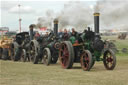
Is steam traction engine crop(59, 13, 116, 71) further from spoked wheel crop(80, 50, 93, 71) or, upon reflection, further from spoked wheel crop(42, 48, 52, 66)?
spoked wheel crop(42, 48, 52, 66)

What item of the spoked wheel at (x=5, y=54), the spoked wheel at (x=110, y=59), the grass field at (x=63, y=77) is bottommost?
the spoked wheel at (x=5, y=54)

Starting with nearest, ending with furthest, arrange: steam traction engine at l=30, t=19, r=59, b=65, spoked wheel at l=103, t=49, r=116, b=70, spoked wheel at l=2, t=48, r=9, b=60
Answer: spoked wheel at l=103, t=49, r=116, b=70
steam traction engine at l=30, t=19, r=59, b=65
spoked wheel at l=2, t=48, r=9, b=60

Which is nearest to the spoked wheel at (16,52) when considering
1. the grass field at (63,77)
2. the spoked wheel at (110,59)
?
the grass field at (63,77)

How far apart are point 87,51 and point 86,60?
372mm

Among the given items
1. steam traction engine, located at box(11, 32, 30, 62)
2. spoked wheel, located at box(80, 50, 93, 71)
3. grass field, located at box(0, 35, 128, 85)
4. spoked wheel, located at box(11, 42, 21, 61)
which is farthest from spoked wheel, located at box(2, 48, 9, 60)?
spoked wheel, located at box(80, 50, 93, 71)

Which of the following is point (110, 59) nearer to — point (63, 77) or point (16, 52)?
point (63, 77)

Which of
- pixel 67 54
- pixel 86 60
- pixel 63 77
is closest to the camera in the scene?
pixel 63 77

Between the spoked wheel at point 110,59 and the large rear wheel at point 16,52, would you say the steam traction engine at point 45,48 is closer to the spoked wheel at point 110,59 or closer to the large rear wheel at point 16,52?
the large rear wheel at point 16,52

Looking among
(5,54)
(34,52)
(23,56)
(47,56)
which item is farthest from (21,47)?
(47,56)

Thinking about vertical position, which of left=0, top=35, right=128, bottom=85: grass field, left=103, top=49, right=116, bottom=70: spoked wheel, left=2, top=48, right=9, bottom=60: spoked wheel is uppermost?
left=103, top=49, right=116, bottom=70: spoked wheel

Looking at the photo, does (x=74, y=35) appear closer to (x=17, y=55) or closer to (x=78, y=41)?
(x=78, y=41)

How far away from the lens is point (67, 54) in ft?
32.2

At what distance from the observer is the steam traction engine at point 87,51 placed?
29.0 feet

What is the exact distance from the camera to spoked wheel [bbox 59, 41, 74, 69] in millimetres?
9375
